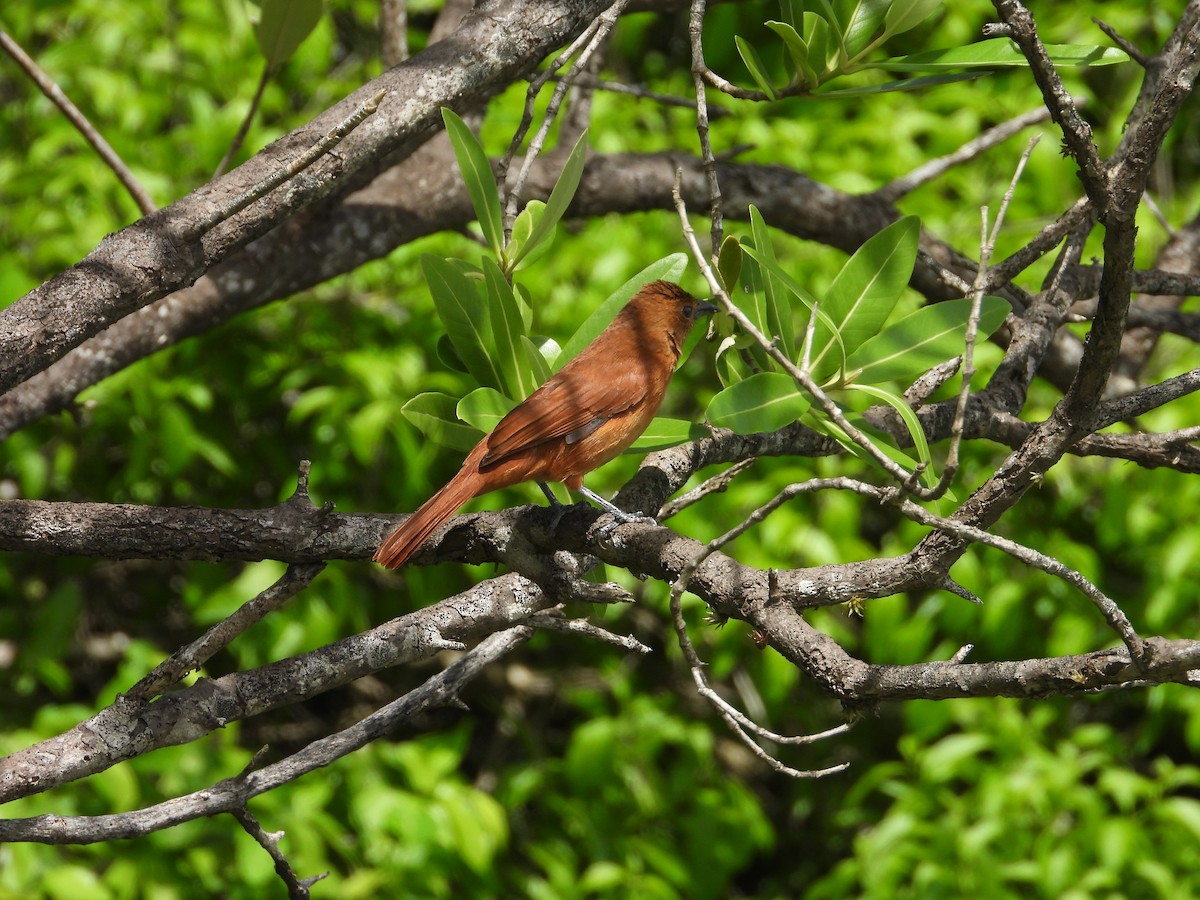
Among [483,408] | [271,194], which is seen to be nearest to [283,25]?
[271,194]

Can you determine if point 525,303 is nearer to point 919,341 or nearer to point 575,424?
point 575,424

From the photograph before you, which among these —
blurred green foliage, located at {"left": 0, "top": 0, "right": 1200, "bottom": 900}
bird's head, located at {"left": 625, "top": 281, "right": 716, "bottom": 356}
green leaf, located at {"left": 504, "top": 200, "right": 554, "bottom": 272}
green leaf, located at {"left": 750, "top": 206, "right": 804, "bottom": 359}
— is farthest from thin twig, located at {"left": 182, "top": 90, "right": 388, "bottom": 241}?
blurred green foliage, located at {"left": 0, "top": 0, "right": 1200, "bottom": 900}

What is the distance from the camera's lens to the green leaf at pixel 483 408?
2.25 m

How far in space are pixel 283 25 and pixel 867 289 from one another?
5.85 feet

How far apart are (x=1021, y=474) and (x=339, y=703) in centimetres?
409

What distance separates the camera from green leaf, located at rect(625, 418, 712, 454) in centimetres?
242

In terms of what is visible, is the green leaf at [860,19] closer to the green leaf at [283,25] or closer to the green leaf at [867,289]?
the green leaf at [867,289]

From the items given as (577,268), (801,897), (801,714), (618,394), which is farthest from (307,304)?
(801,897)

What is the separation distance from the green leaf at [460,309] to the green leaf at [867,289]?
639 millimetres

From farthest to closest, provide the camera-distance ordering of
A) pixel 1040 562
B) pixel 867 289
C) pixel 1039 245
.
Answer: pixel 1039 245 < pixel 867 289 < pixel 1040 562

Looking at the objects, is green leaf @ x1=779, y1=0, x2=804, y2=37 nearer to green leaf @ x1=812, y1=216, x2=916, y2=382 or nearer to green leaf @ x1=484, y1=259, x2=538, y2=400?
green leaf @ x1=812, y1=216, x2=916, y2=382

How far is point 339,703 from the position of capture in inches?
213

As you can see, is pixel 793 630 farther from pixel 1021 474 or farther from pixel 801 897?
pixel 801 897

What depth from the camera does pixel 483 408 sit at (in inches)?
90.0
